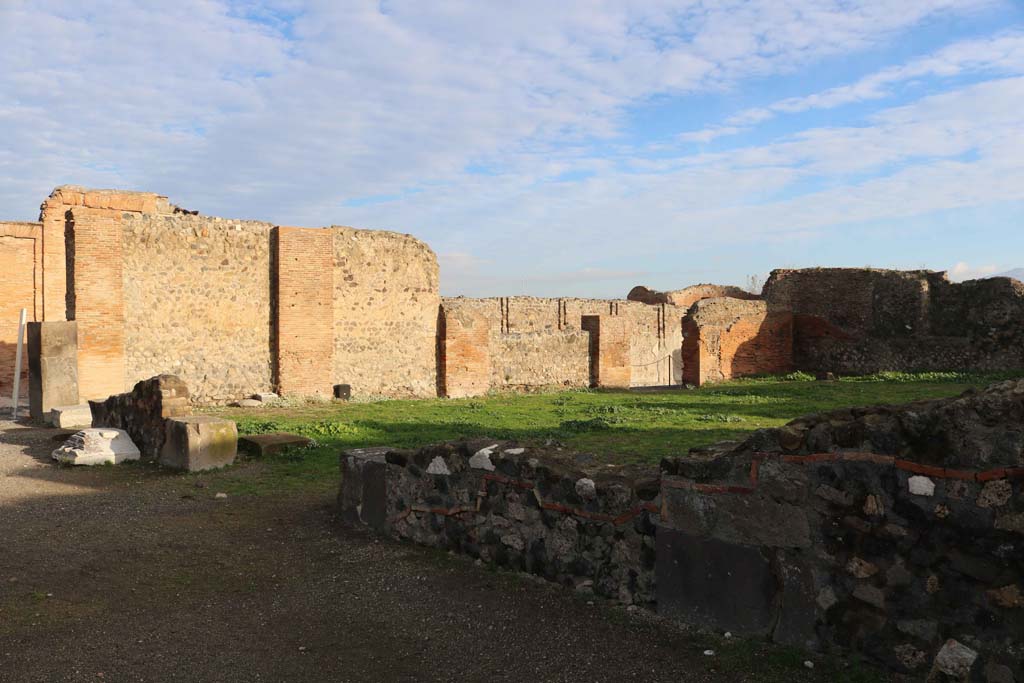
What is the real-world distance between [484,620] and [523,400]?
443 inches

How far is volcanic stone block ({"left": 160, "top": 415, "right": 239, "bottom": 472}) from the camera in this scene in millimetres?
8125

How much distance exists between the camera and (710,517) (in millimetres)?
3777

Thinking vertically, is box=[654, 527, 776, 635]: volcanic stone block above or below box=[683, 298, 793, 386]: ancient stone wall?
below

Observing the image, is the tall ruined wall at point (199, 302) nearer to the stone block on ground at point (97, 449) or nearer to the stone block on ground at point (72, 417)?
the stone block on ground at point (72, 417)

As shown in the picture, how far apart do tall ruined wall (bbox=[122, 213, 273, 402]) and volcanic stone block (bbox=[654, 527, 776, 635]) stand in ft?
39.3

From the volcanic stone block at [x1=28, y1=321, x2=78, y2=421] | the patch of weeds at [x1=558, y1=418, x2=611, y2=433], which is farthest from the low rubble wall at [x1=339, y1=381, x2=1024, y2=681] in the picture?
the volcanic stone block at [x1=28, y1=321, x2=78, y2=421]

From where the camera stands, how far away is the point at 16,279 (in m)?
17.4

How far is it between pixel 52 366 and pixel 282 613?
10472 mm

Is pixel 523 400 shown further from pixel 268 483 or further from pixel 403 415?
pixel 268 483

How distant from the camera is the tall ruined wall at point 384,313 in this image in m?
15.6

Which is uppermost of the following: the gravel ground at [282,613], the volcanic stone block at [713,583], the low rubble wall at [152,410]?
the low rubble wall at [152,410]

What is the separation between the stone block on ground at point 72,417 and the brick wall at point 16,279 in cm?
650

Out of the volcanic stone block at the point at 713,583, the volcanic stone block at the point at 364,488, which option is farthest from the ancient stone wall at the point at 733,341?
the volcanic stone block at the point at 713,583

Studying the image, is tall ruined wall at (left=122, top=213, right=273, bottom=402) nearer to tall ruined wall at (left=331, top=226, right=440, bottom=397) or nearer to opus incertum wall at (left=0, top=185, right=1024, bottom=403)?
opus incertum wall at (left=0, top=185, right=1024, bottom=403)
